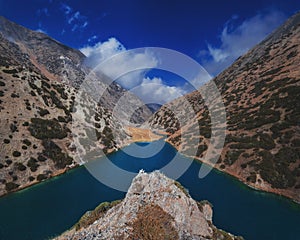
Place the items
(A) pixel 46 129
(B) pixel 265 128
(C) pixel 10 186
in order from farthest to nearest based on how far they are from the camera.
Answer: (A) pixel 46 129 → (B) pixel 265 128 → (C) pixel 10 186

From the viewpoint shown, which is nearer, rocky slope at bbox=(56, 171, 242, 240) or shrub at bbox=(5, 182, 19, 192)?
rocky slope at bbox=(56, 171, 242, 240)

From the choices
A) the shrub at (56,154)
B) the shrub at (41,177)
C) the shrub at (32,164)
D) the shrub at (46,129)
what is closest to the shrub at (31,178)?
the shrub at (41,177)

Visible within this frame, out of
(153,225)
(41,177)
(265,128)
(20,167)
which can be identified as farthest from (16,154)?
(265,128)

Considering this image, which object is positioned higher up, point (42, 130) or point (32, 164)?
point (42, 130)

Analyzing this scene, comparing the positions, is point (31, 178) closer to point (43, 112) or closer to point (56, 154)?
point (56, 154)

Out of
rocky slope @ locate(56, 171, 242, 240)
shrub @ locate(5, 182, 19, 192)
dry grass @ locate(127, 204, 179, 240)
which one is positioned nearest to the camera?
dry grass @ locate(127, 204, 179, 240)

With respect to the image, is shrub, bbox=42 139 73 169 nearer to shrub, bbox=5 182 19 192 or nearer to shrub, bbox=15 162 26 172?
shrub, bbox=15 162 26 172

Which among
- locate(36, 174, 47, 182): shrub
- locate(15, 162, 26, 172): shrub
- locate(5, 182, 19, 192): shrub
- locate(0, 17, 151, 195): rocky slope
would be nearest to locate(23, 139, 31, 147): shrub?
locate(0, 17, 151, 195): rocky slope
